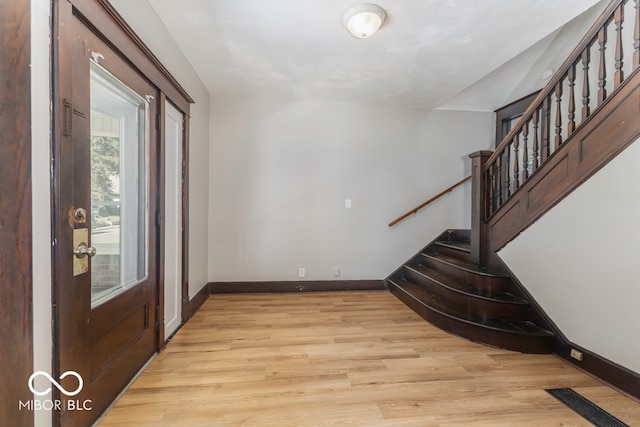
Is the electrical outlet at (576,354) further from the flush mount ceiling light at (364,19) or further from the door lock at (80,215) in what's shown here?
the door lock at (80,215)

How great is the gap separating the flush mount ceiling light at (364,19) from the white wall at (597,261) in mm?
1672

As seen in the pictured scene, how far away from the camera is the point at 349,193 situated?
356 cm

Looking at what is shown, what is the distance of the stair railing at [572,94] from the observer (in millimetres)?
1593

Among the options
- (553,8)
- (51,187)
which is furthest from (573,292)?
(51,187)

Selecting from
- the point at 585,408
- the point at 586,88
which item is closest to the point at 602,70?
the point at 586,88

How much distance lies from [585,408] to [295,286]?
2.70 meters

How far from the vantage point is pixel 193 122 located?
2744mm

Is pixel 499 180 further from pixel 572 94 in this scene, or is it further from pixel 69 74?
pixel 69 74

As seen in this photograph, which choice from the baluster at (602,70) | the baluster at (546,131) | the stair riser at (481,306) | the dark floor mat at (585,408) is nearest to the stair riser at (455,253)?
the stair riser at (481,306)

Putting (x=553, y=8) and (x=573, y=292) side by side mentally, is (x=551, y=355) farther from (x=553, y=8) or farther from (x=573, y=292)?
(x=553, y=8)

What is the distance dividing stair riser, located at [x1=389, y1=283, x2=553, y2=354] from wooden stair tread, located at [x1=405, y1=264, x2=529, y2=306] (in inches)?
11.5

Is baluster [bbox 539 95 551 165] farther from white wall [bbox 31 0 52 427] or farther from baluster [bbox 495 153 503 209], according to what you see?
white wall [bbox 31 0 52 427]

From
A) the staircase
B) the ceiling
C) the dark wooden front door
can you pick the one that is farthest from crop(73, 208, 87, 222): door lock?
the staircase

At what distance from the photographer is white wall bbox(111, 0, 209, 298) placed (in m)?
1.73
